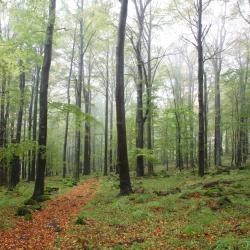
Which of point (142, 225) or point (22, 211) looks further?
point (22, 211)

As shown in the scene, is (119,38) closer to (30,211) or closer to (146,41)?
(30,211)

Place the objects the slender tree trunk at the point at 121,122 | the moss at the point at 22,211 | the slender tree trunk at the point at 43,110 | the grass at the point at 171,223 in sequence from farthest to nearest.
Answer: the slender tree trunk at the point at 121,122, the slender tree trunk at the point at 43,110, the moss at the point at 22,211, the grass at the point at 171,223

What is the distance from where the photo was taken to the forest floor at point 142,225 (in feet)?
20.4

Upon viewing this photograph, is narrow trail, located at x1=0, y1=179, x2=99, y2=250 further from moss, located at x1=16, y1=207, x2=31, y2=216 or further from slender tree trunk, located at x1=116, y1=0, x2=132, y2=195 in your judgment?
slender tree trunk, located at x1=116, y1=0, x2=132, y2=195

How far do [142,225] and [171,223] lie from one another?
0.80 m

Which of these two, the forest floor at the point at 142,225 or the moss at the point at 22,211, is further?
the moss at the point at 22,211

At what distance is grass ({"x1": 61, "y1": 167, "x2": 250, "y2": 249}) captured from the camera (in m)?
6.11

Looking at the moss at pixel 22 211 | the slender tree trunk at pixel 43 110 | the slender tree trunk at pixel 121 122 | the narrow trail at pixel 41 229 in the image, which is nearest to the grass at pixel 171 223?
the narrow trail at pixel 41 229

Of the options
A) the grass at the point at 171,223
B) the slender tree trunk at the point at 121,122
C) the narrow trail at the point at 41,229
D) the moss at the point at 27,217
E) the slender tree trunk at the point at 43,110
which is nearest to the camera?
the grass at the point at 171,223

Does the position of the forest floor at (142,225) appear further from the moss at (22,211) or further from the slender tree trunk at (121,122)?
the slender tree trunk at (121,122)

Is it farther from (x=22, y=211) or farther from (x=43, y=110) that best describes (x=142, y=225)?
(x=43, y=110)

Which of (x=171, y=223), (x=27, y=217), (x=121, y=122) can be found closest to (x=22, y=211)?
(x=27, y=217)

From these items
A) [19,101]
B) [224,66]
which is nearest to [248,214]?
[19,101]

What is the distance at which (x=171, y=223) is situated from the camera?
773 cm
